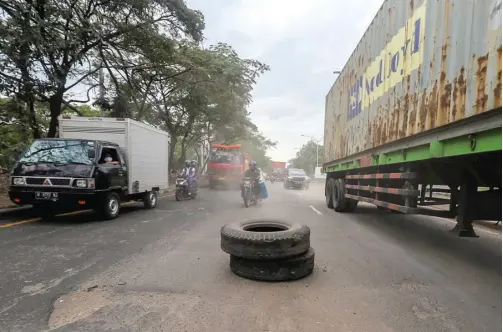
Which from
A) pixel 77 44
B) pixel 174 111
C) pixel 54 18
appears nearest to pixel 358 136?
pixel 77 44

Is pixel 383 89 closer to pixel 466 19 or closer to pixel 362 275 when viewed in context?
pixel 466 19

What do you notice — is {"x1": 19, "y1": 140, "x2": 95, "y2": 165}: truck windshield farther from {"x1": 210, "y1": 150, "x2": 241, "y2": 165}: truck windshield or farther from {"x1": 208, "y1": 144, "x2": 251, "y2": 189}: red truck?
{"x1": 210, "y1": 150, "x2": 241, "y2": 165}: truck windshield

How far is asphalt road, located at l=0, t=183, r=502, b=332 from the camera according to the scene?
9.58ft

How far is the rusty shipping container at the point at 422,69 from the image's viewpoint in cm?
366

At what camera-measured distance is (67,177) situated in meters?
7.29


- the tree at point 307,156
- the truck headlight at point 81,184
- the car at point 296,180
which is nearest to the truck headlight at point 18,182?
the truck headlight at point 81,184

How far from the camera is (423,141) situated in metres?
5.11

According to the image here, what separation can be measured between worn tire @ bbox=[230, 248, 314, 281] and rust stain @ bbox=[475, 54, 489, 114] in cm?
Answer: 254

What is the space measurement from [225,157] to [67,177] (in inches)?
664

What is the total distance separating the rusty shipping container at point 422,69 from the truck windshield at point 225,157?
1503 cm

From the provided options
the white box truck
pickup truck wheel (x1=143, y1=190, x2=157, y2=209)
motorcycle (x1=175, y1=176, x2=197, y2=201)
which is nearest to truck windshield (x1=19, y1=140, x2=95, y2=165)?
the white box truck

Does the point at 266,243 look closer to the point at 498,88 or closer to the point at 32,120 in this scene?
the point at 498,88

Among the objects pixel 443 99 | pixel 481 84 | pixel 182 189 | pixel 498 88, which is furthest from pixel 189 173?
pixel 498 88

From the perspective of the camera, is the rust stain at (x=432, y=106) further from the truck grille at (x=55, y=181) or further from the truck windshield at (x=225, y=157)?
the truck windshield at (x=225, y=157)
